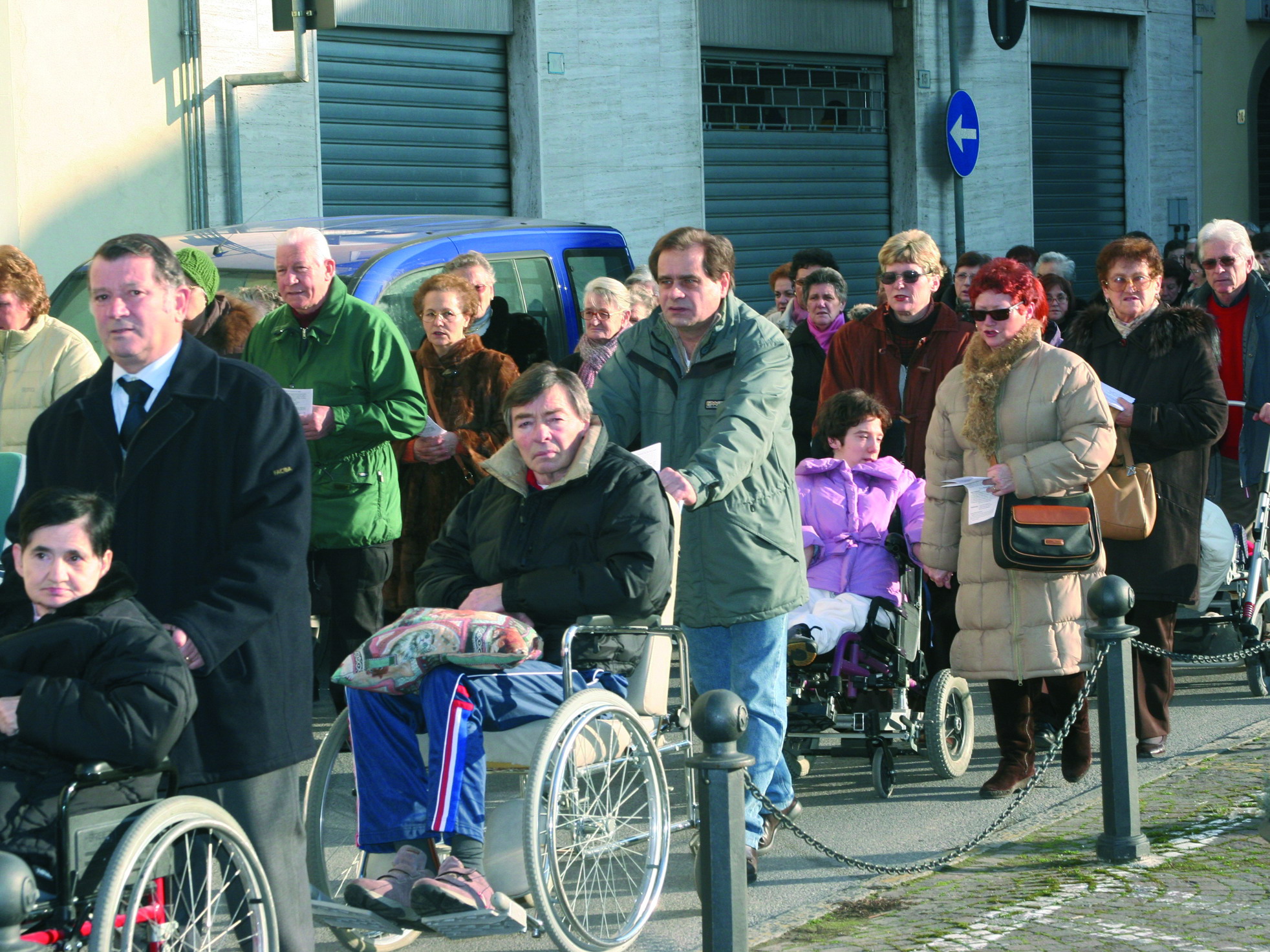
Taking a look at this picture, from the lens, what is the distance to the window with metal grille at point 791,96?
1653cm

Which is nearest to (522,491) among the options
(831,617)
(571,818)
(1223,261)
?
(571,818)

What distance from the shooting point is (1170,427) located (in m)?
7.20

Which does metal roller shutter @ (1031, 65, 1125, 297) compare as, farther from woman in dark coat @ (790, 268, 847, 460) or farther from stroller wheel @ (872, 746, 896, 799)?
stroller wheel @ (872, 746, 896, 799)

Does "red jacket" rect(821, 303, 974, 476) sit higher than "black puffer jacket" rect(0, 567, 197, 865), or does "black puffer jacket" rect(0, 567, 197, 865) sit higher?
"red jacket" rect(821, 303, 974, 476)

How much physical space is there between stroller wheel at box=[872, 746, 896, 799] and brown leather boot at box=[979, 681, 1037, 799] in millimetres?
340

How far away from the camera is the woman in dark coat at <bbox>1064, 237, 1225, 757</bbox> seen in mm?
7254

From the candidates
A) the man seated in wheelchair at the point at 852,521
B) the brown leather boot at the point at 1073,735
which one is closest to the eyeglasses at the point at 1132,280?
the man seated in wheelchair at the point at 852,521

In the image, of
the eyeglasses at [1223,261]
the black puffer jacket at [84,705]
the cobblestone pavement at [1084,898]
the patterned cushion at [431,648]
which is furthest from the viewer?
the eyeglasses at [1223,261]

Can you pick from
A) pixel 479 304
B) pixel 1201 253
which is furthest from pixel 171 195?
pixel 1201 253

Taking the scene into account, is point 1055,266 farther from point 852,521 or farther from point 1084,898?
point 1084,898

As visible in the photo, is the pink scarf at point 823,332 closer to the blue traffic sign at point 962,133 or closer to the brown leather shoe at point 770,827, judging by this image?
the brown leather shoe at point 770,827

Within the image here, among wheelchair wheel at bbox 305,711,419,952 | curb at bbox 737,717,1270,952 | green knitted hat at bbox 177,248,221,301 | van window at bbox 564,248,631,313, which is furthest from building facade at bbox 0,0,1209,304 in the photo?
curb at bbox 737,717,1270,952

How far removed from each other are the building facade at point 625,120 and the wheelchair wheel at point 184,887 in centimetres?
835

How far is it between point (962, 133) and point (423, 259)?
10.3m
